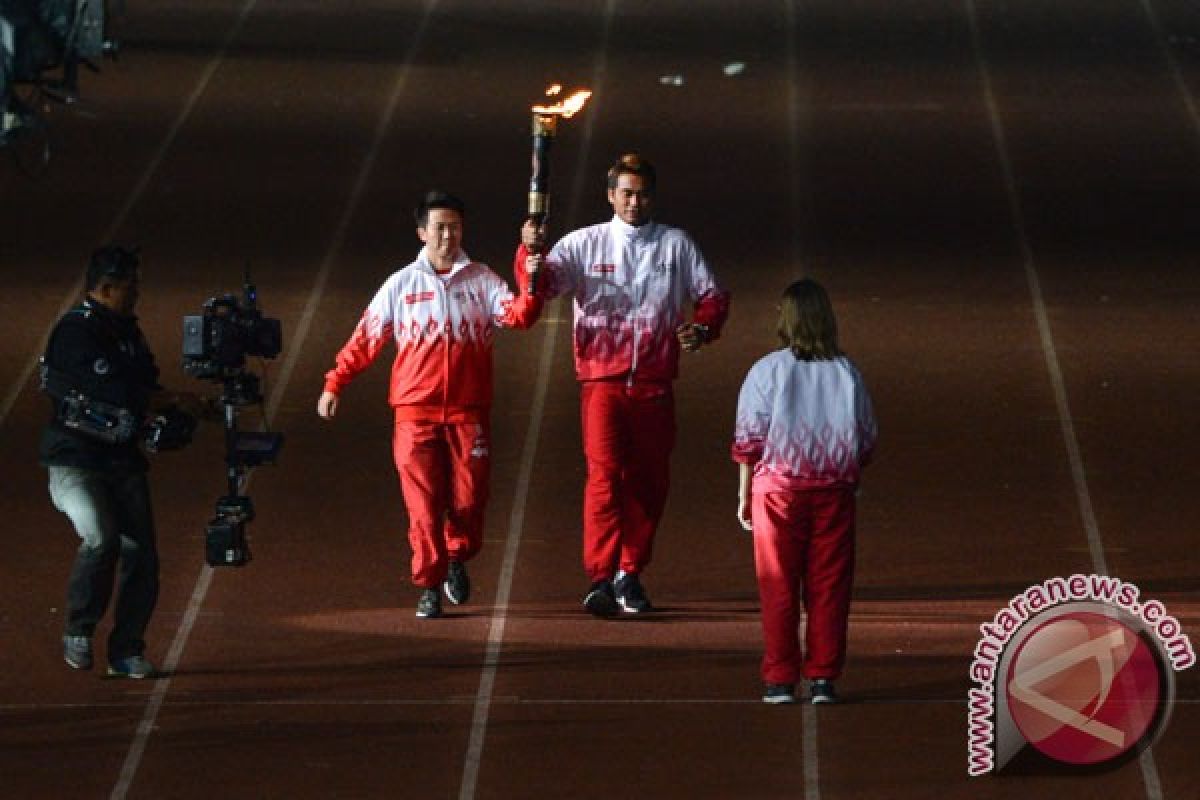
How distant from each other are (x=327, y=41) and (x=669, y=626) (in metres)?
13.8

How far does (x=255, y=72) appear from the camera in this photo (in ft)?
76.0

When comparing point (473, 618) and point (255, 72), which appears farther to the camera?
point (255, 72)

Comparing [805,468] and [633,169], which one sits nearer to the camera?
[805,468]

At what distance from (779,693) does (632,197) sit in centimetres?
212

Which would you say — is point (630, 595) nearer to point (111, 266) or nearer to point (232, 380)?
point (232, 380)

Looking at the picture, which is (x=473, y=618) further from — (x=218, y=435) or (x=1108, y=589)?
(x=218, y=435)

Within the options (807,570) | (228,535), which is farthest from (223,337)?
(807,570)

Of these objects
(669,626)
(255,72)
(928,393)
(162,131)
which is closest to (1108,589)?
(669,626)

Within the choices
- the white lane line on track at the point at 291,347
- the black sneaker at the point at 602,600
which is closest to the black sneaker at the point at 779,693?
the black sneaker at the point at 602,600

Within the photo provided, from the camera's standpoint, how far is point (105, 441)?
10109 millimetres

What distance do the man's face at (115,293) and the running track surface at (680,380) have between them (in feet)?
3.97

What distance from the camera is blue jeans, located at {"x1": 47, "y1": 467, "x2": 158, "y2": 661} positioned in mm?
10156

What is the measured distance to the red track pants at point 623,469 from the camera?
11266 mm

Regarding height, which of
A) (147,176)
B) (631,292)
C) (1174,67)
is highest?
(631,292)
